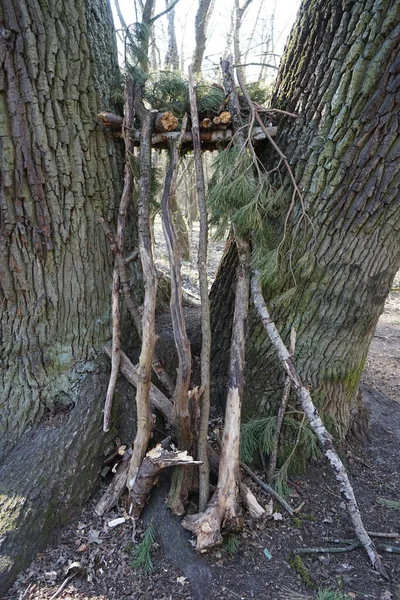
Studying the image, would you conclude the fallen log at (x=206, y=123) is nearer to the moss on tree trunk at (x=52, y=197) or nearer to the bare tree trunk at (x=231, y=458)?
the moss on tree trunk at (x=52, y=197)

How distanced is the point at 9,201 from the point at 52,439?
141 cm

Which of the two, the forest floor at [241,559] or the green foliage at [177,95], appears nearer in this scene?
the forest floor at [241,559]

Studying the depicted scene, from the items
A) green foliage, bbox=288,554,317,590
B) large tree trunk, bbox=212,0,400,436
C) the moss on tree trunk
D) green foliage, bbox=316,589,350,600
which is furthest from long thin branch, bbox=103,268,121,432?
green foliage, bbox=316,589,350,600

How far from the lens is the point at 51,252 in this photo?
7.38 ft

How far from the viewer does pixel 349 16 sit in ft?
6.33

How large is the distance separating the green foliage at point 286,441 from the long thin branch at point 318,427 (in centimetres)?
30

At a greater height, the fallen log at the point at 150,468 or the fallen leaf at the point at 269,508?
the fallen log at the point at 150,468

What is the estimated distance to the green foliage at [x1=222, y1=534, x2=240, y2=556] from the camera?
2.01m

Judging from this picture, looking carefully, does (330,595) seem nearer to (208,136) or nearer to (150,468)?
(150,468)

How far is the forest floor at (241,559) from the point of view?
189 centimetres

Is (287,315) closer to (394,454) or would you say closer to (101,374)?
(101,374)

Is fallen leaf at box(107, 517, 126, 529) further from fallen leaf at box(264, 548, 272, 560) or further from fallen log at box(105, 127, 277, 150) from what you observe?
fallen log at box(105, 127, 277, 150)

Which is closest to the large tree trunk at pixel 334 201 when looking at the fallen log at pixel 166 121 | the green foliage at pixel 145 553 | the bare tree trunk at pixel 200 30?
the fallen log at pixel 166 121

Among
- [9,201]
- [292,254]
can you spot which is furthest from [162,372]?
[9,201]
